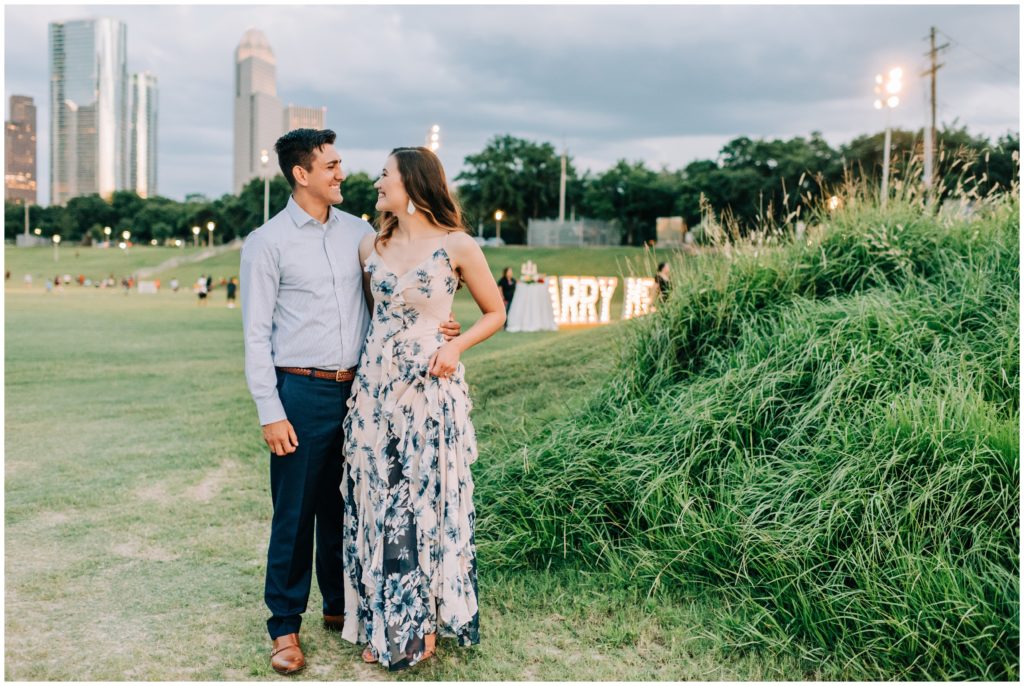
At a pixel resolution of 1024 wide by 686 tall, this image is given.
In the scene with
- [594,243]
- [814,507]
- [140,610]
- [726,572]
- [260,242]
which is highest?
[594,243]

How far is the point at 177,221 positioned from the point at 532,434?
111 meters

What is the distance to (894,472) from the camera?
141 inches

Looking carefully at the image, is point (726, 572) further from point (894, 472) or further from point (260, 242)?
point (260, 242)

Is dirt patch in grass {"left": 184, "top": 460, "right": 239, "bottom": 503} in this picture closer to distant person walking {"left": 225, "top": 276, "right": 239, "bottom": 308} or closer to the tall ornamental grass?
the tall ornamental grass

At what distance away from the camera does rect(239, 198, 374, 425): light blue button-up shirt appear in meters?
2.97

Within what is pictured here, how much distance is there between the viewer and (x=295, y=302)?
304 centimetres

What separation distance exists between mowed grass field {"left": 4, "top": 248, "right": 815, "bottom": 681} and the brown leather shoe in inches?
1.7

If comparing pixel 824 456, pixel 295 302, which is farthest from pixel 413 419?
pixel 824 456

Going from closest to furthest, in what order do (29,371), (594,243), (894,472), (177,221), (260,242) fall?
(260,242)
(894,472)
(29,371)
(594,243)
(177,221)

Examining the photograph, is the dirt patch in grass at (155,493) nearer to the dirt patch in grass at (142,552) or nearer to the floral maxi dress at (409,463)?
the dirt patch in grass at (142,552)

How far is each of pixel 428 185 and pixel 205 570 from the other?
254 cm

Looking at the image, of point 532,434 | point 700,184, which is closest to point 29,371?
point 532,434

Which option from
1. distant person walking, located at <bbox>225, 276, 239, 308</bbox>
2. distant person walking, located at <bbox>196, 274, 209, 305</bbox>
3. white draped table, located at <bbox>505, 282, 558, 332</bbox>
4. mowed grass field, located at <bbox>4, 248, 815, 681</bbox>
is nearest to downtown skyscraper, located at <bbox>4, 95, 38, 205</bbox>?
distant person walking, located at <bbox>196, 274, 209, 305</bbox>

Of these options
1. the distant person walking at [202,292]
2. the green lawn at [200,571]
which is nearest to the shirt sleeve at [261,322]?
the green lawn at [200,571]
